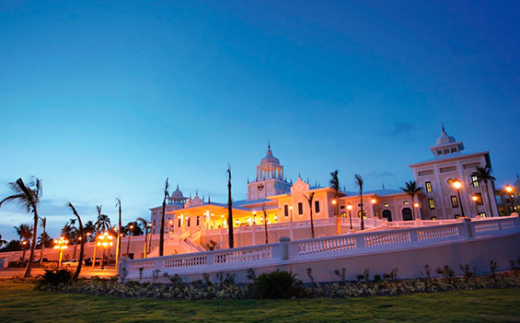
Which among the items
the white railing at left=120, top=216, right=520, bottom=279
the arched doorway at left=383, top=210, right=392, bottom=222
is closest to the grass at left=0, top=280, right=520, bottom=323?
the white railing at left=120, top=216, right=520, bottom=279

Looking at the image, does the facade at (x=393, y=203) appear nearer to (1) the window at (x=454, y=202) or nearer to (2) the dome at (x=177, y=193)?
(1) the window at (x=454, y=202)

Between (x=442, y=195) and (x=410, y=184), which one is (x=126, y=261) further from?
(x=442, y=195)

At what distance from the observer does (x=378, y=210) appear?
180ft

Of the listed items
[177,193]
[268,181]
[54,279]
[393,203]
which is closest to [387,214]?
[393,203]

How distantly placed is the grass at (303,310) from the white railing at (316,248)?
4517 millimetres

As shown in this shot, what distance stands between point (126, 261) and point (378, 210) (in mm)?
45924

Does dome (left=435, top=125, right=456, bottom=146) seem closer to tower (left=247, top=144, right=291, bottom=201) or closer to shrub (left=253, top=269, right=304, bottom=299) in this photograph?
tower (left=247, top=144, right=291, bottom=201)

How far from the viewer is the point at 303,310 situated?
24.8ft

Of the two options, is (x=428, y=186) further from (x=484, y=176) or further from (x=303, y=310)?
(x=303, y=310)

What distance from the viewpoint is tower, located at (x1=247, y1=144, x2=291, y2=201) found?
8456 centimetres

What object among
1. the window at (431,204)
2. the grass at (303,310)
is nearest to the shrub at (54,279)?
the grass at (303,310)

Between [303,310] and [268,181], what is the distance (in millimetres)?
77660

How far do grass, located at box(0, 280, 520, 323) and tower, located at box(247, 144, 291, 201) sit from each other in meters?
74.8

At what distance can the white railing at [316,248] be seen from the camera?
Result: 13562 millimetres
